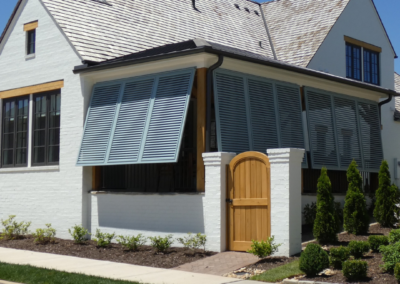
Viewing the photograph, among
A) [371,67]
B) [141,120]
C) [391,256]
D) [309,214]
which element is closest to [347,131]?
[309,214]

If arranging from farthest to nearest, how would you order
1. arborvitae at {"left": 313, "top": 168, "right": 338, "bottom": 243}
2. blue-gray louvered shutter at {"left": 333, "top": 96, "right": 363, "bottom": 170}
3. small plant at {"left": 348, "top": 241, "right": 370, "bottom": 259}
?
blue-gray louvered shutter at {"left": 333, "top": 96, "right": 363, "bottom": 170}
arborvitae at {"left": 313, "top": 168, "right": 338, "bottom": 243}
small plant at {"left": 348, "top": 241, "right": 370, "bottom": 259}

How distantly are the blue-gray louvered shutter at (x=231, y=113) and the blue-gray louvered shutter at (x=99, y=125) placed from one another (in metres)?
2.82

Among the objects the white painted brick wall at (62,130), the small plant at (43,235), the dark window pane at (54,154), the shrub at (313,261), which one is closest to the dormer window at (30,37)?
the white painted brick wall at (62,130)

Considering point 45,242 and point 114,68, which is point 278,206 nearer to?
point 114,68

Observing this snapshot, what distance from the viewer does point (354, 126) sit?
53.8ft

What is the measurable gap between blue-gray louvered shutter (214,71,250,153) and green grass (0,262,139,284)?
4190mm

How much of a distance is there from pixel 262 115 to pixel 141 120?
2.87 meters

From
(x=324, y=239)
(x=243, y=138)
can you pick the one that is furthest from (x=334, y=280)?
(x=243, y=138)

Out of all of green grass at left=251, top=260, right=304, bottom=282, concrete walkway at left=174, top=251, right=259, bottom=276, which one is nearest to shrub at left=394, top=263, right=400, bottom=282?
green grass at left=251, top=260, right=304, bottom=282

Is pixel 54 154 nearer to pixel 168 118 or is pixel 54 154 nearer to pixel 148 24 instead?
pixel 168 118

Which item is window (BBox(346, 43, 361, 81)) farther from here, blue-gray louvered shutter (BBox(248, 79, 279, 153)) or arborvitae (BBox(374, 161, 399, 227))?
arborvitae (BBox(374, 161, 399, 227))

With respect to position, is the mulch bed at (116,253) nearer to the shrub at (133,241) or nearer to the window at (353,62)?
the shrub at (133,241)

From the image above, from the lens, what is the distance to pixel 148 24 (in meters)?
18.9

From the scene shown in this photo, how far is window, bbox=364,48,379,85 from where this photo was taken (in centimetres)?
2170
